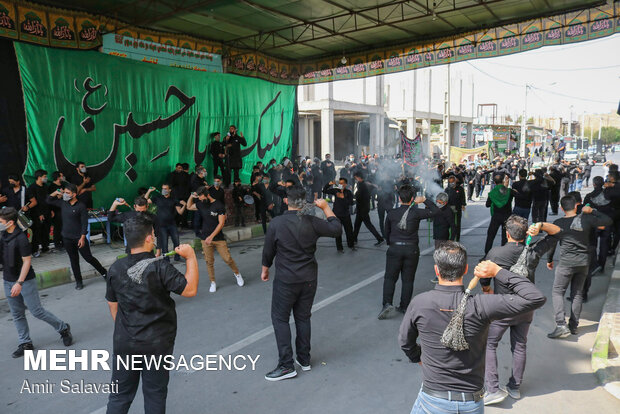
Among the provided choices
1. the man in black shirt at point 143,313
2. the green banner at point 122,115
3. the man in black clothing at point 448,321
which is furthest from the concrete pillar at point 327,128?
the man in black clothing at point 448,321

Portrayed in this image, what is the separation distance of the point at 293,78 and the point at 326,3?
254 inches

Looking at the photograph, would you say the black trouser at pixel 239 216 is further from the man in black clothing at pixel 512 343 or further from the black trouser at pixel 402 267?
the man in black clothing at pixel 512 343

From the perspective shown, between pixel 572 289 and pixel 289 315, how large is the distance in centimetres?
354

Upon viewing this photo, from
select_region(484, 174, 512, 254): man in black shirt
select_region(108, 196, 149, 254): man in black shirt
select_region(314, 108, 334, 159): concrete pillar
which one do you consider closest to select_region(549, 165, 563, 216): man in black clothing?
select_region(484, 174, 512, 254): man in black shirt

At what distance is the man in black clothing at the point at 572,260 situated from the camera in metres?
5.36

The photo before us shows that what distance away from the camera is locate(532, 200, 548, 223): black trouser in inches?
468

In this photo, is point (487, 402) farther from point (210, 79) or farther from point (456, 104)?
point (456, 104)

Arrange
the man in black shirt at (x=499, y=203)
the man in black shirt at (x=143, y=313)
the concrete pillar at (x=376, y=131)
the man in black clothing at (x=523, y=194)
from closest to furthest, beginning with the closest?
1. the man in black shirt at (x=143, y=313)
2. the man in black shirt at (x=499, y=203)
3. the man in black clothing at (x=523, y=194)
4. the concrete pillar at (x=376, y=131)

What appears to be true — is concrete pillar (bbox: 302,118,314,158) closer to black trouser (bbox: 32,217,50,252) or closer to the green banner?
the green banner

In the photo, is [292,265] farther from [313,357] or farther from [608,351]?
[608,351]

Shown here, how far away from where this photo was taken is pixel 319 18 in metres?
13.4

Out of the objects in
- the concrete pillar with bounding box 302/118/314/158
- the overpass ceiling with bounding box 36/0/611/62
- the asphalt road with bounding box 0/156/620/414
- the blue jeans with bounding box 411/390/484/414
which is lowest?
the asphalt road with bounding box 0/156/620/414

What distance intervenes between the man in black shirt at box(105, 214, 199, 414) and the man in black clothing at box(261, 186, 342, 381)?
1432 mm

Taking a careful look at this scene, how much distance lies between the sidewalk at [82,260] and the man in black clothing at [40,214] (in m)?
0.28
